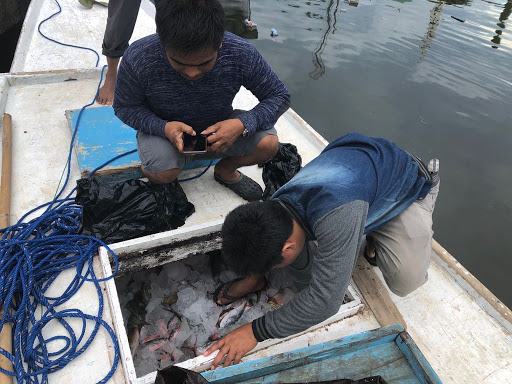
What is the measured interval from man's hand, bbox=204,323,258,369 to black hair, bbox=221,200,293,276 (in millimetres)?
407

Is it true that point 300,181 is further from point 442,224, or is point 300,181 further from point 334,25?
point 334,25

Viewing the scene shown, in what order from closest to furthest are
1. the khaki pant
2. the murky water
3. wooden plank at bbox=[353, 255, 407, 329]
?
1. the khaki pant
2. wooden plank at bbox=[353, 255, 407, 329]
3. the murky water

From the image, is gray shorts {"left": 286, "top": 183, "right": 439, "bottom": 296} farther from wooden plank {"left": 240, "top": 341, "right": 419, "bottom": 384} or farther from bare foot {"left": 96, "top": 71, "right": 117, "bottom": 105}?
bare foot {"left": 96, "top": 71, "right": 117, "bottom": 105}

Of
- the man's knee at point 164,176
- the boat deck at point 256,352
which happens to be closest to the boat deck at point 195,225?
the boat deck at point 256,352

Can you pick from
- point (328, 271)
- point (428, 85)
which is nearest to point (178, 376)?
point (328, 271)

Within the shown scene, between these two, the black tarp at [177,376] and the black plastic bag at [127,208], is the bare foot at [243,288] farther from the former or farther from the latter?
the black tarp at [177,376]

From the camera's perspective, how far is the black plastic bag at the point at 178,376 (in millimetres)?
1404

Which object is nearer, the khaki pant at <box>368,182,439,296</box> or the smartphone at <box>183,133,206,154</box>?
the khaki pant at <box>368,182,439,296</box>

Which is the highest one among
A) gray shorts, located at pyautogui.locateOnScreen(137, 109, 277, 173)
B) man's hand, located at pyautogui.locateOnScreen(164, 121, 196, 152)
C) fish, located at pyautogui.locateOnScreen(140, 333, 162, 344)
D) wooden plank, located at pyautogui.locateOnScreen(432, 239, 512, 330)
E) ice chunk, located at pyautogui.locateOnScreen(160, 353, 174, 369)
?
man's hand, located at pyautogui.locateOnScreen(164, 121, 196, 152)

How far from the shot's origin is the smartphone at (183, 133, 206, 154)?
2.28m

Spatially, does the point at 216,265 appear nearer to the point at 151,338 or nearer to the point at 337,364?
the point at 151,338

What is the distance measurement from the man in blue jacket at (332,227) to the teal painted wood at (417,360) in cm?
42

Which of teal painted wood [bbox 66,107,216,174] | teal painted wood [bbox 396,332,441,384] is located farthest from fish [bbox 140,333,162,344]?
teal painted wood [bbox 396,332,441,384]

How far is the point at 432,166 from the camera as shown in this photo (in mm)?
2336
